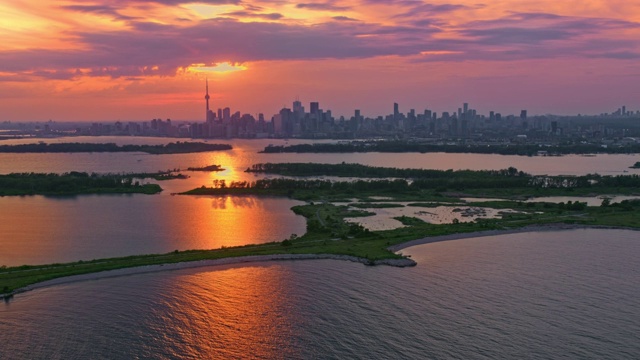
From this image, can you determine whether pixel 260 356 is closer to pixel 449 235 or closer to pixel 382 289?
pixel 382 289

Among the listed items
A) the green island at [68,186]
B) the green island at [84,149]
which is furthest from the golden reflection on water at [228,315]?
the green island at [84,149]

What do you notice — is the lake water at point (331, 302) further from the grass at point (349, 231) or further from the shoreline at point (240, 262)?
the grass at point (349, 231)

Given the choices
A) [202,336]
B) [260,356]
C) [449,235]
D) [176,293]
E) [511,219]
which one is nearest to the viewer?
[260,356]

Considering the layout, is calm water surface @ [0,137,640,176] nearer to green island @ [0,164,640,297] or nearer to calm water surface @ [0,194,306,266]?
green island @ [0,164,640,297]

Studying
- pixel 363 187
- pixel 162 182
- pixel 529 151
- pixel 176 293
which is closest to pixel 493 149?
pixel 529 151

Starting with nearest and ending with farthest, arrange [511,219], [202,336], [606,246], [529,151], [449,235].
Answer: [202,336] → [606,246] → [449,235] → [511,219] → [529,151]

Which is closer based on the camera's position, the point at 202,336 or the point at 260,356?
the point at 260,356

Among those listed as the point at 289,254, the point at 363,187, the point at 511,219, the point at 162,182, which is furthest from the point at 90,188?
the point at 511,219
